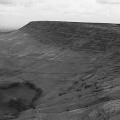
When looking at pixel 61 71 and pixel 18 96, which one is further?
pixel 61 71

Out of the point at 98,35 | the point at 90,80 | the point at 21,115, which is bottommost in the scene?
the point at 21,115

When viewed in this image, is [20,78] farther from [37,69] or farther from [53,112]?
[53,112]

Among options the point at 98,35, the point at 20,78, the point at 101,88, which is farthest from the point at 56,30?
the point at 101,88

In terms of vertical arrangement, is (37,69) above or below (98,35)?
below

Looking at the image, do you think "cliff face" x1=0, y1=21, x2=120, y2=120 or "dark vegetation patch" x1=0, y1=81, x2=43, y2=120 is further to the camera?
"dark vegetation patch" x1=0, y1=81, x2=43, y2=120

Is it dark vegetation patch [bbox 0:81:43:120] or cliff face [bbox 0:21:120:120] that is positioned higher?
cliff face [bbox 0:21:120:120]

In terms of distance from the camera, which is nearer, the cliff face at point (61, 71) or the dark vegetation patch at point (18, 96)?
the cliff face at point (61, 71)

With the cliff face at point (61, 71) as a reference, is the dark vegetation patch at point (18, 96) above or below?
below

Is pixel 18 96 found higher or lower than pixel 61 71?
lower
